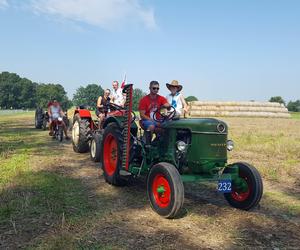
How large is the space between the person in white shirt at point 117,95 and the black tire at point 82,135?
1009 millimetres

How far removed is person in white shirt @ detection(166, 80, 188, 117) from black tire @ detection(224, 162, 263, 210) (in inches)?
89.0

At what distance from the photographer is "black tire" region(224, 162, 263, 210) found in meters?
5.22

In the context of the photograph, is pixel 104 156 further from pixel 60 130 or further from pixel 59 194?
pixel 60 130

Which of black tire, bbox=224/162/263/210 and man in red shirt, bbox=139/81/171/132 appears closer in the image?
black tire, bbox=224/162/263/210

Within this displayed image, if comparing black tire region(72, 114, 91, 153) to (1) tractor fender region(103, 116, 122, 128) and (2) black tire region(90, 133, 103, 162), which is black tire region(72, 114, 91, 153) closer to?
(2) black tire region(90, 133, 103, 162)

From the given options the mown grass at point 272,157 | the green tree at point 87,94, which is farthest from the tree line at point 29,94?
the mown grass at point 272,157

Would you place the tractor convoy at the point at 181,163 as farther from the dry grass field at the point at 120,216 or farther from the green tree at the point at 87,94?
the green tree at the point at 87,94

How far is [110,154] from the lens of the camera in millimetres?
7004

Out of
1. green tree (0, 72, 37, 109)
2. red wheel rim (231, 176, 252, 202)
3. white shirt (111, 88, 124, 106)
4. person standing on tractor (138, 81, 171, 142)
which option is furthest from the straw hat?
green tree (0, 72, 37, 109)

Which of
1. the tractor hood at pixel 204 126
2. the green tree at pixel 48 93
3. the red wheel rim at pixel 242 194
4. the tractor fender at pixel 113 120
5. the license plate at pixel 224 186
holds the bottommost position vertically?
the red wheel rim at pixel 242 194

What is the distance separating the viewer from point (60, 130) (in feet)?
42.1

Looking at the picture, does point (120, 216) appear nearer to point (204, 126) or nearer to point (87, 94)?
point (204, 126)

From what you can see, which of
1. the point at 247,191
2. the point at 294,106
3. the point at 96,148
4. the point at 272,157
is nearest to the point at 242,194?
the point at 247,191

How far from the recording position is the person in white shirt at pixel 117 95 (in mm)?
10360
